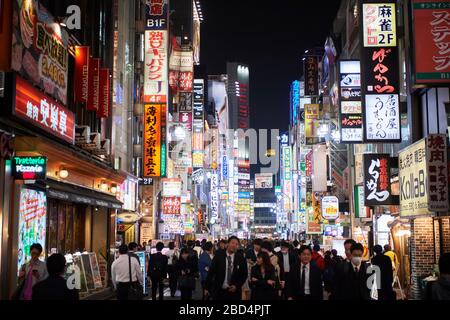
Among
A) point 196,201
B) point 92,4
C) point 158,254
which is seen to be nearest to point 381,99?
point 158,254

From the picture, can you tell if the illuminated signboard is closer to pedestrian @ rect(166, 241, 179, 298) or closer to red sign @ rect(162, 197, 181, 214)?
pedestrian @ rect(166, 241, 179, 298)

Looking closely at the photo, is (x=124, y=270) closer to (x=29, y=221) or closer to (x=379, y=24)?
(x=29, y=221)

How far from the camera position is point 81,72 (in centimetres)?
Result: 2206

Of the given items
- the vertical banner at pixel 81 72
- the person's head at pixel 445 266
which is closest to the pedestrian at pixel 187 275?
the vertical banner at pixel 81 72

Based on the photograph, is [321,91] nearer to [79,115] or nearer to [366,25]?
[366,25]

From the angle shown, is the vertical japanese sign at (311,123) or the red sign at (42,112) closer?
the red sign at (42,112)

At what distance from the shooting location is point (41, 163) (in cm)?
1472

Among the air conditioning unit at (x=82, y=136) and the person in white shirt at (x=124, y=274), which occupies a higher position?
the air conditioning unit at (x=82, y=136)

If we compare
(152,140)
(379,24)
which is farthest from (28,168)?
(152,140)

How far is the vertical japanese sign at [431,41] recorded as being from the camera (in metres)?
16.6

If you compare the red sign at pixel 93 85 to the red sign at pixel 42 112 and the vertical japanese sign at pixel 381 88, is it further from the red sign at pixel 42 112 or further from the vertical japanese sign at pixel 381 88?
the vertical japanese sign at pixel 381 88

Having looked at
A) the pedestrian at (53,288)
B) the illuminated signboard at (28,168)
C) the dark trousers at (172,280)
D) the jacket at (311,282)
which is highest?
the illuminated signboard at (28,168)

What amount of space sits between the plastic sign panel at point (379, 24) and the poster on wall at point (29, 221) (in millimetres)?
12850

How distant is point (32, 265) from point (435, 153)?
10454 millimetres
